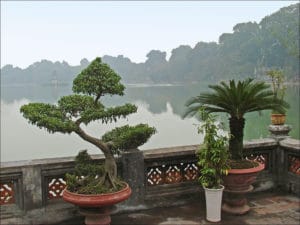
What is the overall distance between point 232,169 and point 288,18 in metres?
67.6

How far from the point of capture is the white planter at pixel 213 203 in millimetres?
4436

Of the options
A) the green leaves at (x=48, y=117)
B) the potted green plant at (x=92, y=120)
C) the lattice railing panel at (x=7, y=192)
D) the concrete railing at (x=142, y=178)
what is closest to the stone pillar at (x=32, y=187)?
the concrete railing at (x=142, y=178)

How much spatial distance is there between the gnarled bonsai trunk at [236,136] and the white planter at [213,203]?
0.61 metres

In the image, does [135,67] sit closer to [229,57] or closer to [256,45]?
[229,57]

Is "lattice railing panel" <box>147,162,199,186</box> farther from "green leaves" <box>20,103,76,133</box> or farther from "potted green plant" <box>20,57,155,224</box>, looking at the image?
"green leaves" <box>20,103,76,133</box>

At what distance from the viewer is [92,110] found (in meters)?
3.91

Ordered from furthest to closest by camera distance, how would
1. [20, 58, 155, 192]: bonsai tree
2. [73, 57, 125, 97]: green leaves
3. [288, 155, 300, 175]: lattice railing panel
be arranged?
[288, 155, 300, 175]: lattice railing panel
[73, 57, 125, 97]: green leaves
[20, 58, 155, 192]: bonsai tree

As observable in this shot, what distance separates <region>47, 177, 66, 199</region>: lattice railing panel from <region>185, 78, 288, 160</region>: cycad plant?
169cm

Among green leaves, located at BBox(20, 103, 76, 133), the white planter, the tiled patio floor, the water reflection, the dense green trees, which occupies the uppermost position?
the dense green trees

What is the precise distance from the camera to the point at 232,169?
4629mm

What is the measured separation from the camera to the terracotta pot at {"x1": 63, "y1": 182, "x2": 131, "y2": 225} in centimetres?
378

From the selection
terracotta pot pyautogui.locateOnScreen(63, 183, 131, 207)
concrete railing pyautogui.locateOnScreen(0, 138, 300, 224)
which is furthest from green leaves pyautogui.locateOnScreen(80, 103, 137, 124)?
concrete railing pyautogui.locateOnScreen(0, 138, 300, 224)

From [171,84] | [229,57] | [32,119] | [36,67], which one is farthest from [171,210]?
[36,67]

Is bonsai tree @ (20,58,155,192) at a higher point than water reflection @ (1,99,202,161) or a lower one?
higher
